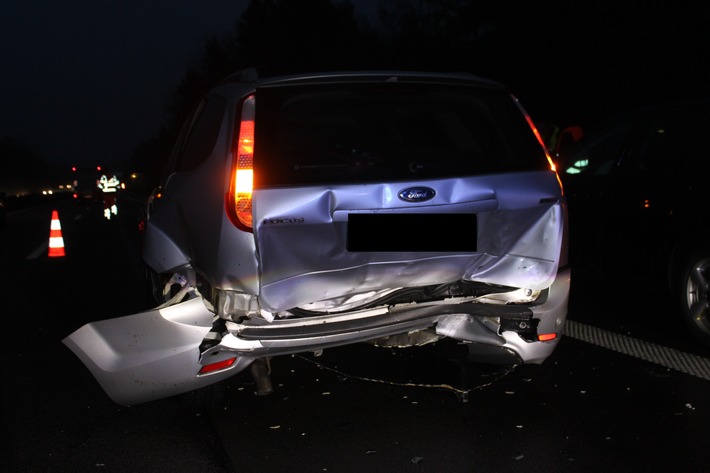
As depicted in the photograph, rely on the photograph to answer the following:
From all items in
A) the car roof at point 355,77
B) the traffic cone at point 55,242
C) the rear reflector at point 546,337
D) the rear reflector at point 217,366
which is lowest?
the traffic cone at point 55,242

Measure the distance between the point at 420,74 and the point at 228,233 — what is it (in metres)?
1.30

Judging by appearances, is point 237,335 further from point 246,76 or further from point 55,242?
point 55,242

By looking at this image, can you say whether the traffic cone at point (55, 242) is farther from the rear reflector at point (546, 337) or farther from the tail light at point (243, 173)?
the rear reflector at point (546, 337)

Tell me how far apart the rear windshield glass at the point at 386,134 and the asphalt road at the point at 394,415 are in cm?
109

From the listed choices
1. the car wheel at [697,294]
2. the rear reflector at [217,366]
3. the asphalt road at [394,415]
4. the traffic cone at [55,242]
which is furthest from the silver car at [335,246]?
the traffic cone at [55,242]

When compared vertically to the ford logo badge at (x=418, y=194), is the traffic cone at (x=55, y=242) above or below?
below

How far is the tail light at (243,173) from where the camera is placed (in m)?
3.85

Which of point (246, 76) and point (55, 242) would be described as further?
point (55, 242)

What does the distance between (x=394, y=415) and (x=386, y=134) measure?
1.51 meters

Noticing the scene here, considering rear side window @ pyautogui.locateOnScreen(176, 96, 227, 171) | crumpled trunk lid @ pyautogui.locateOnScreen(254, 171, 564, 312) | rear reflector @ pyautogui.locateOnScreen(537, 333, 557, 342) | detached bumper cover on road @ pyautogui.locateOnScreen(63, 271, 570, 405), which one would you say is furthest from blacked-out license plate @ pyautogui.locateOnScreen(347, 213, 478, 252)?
rear side window @ pyautogui.locateOnScreen(176, 96, 227, 171)

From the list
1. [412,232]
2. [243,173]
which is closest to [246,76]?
[243,173]

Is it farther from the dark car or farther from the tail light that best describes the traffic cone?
the tail light

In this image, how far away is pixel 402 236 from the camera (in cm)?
394

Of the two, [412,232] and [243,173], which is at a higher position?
[243,173]
